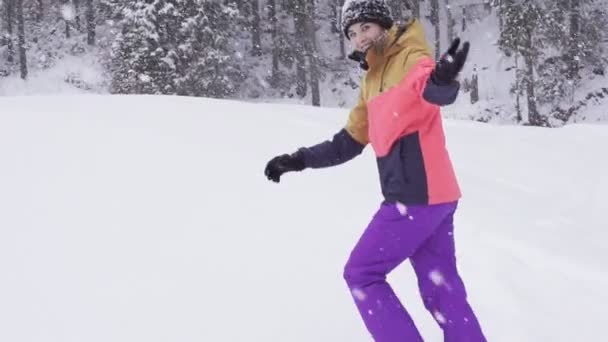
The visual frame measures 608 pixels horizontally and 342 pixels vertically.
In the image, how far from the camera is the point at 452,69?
2.32 meters

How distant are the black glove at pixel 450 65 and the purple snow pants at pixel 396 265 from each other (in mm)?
600

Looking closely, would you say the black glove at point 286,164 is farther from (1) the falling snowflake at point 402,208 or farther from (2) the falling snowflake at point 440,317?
(2) the falling snowflake at point 440,317

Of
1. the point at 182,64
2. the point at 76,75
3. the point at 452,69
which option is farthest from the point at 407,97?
the point at 76,75

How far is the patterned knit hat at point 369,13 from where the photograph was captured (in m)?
2.78

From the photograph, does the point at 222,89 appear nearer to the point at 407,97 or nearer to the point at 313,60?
the point at 313,60

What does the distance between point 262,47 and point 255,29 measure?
1.29 metres

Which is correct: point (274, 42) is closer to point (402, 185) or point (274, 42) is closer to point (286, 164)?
point (286, 164)

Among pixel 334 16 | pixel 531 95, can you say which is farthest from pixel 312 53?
pixel 531 95

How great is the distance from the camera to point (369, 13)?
2.78m

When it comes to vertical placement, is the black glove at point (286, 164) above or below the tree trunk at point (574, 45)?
below

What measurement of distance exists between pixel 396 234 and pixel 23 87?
33956 mm

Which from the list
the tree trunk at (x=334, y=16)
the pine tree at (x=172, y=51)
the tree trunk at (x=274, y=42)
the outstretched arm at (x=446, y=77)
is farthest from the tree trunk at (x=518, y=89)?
the outstretched arm at (x=446, y=77)

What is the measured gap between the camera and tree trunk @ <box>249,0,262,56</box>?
34.4m

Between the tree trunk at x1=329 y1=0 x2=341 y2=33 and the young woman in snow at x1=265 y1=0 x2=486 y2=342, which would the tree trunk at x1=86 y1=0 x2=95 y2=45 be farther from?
the young woman in snow at x1=265 y1=0 x2=486 y2=342
